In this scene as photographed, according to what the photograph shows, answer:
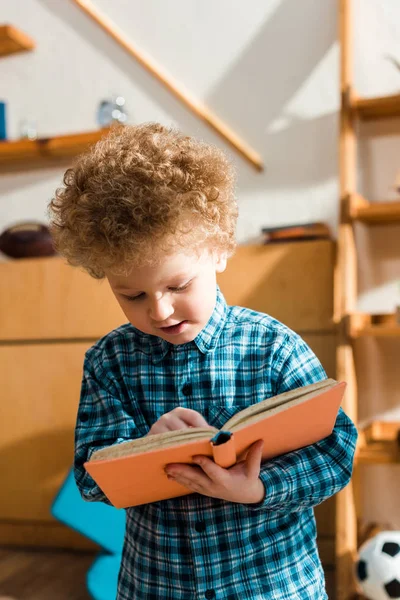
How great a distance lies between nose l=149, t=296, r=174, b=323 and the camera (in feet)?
2.83

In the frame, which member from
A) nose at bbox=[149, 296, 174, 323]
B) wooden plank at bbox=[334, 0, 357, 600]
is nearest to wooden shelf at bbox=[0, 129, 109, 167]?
wooden plank at bbox=[334, 0, 357, 600]

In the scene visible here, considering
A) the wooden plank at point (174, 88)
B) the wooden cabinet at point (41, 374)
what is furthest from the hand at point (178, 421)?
the wooden plank at point (174, 88)

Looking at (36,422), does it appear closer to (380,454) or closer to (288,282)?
(288,282)

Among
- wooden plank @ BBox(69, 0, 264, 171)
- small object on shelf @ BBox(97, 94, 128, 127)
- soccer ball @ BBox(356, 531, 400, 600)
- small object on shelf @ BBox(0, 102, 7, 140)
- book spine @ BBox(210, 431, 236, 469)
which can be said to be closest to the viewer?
book spine @ BBox(210, 431, 236, 469)

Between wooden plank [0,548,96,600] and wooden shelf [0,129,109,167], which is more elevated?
wooden shelf [0,129,109,167]

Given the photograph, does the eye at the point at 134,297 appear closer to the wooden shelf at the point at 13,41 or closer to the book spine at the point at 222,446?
the book spine at the point at 222,446

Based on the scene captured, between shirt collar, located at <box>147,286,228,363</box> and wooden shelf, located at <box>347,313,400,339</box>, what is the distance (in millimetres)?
992

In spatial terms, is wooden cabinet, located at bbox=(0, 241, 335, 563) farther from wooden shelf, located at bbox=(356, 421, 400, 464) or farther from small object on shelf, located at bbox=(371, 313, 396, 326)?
wooden shelf, located at bbox=(356, 421, 400, 464)

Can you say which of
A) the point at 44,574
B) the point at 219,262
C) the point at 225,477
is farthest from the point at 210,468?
Result: the point at 44,574

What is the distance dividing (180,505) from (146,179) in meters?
0.46

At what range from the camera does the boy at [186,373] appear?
0.85m

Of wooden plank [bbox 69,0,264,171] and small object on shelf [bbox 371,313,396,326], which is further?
wooden plank [bbox 69,0,264,171]

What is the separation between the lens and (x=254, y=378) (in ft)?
3.12

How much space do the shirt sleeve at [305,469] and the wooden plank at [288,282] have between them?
1168 mm
